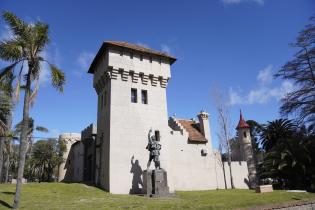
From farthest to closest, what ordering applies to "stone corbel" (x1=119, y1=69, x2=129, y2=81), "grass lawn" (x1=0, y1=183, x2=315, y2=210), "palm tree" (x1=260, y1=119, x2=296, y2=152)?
1. "palm tree" (x1=260, y1=119, x2=296, y2=152)
2. "stone corbel" (x1=119, y1=69, x2=129, y2=81)
3. "grass lawn" (x1=0, y1=183, x2=315, y2=210)

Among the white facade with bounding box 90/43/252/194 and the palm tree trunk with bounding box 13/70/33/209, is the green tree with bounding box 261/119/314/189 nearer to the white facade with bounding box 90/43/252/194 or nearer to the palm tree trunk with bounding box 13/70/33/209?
the white facade with bounding box 90/43/252/194

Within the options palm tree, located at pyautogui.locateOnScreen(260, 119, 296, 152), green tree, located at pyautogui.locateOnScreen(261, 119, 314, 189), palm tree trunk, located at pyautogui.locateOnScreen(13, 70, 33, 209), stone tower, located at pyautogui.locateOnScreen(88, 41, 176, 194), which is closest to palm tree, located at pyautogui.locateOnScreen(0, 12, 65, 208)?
palm tree trunk, located at pyautogui.locateOnScreen(13, 70, 33, 209)

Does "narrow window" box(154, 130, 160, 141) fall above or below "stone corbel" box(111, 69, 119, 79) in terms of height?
below

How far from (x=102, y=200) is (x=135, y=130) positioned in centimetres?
834

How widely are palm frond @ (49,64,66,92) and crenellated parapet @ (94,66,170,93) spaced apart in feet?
30.2

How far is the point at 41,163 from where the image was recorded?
41.7 meters

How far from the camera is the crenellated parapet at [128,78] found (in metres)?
24.8

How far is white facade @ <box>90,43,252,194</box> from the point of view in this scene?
23.0 m

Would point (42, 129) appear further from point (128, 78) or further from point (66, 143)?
point (128, 78)

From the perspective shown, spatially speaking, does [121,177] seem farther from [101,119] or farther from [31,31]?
[31,31]

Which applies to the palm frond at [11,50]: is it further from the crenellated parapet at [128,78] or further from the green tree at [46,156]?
the green tree at [46,156]

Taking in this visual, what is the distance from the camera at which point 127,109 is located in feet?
80.7

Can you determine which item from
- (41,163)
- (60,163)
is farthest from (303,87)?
(41,163)

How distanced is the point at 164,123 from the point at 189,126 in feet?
26.0
